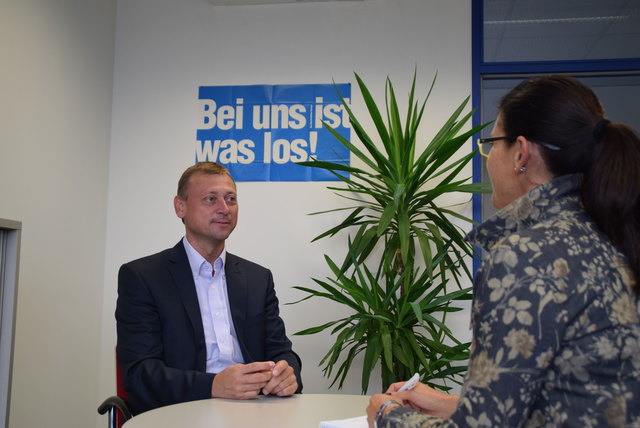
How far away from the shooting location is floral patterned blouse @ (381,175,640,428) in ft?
3.54

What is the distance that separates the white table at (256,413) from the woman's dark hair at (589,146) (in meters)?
0.94

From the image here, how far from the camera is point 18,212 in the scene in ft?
11.3

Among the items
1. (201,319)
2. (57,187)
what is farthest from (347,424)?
(57,187)

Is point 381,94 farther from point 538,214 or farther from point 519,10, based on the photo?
point 538,214

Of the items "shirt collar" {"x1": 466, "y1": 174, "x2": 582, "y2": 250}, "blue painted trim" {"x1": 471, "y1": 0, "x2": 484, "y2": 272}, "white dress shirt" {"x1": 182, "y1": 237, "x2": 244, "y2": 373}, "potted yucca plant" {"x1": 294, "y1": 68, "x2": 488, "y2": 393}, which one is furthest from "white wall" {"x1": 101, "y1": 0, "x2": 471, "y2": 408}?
"shirt collar" {"x1": 466, "y1": 174, "x2": 582, "y2": 250}

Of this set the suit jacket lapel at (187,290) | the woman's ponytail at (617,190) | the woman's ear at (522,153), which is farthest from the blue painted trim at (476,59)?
the woman's ponytail at (617,190)

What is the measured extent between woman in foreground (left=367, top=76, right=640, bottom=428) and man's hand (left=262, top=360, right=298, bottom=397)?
866 millimetres

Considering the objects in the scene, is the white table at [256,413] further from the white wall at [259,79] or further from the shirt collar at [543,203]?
the white wall at [259,79]

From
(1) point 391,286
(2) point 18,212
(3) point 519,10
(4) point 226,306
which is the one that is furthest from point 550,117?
(3) point 519,10

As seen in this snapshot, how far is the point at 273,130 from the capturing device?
4.46 meters

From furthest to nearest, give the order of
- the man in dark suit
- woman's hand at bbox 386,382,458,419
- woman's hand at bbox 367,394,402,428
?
the man in dark suit < woman's hand at bbox 386,382,458,419 < woman's hand at bbox 367,394,402,428

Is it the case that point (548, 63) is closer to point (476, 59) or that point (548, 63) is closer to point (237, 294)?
point (476, 59)

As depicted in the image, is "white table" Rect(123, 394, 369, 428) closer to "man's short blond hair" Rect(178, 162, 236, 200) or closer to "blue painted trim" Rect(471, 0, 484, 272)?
"man's short blond hair" Rect(178, 162, 236, 200)

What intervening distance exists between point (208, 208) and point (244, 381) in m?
0.96
